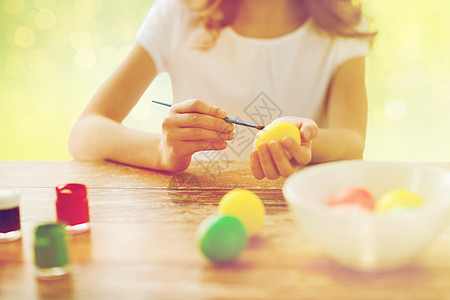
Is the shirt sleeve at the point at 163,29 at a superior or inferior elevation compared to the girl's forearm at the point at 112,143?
superior

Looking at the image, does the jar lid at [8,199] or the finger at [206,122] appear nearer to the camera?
the jar lid at [8,199]

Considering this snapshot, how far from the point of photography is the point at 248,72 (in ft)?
5.09

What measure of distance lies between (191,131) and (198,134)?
0.02 metres

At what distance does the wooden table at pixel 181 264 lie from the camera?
51cm

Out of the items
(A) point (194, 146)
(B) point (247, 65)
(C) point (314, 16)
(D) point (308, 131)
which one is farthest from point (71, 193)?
(C) point (314, 16)

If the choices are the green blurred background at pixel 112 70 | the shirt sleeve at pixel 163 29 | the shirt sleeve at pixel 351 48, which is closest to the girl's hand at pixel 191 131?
the shirt sleeve at pixel 163 29

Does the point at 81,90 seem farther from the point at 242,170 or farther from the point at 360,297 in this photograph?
the point at 360,297

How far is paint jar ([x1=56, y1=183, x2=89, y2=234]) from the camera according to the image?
70 centimetres

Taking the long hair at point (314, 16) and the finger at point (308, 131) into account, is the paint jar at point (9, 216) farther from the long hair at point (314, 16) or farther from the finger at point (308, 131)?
the long hair at point (314, 16)

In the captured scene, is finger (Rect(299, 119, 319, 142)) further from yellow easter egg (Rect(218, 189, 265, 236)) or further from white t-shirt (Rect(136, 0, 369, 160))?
white t-shirt (Rect(136, 0, 369, 160))

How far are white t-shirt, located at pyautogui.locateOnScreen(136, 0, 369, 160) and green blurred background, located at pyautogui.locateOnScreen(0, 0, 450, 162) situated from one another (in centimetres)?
82

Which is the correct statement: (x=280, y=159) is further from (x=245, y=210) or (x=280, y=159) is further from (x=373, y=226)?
(x=373, y=226)

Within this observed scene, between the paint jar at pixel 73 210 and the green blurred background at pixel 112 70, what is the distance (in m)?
1.71

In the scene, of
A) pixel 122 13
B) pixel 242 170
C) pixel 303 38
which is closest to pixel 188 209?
pixel 242 170
